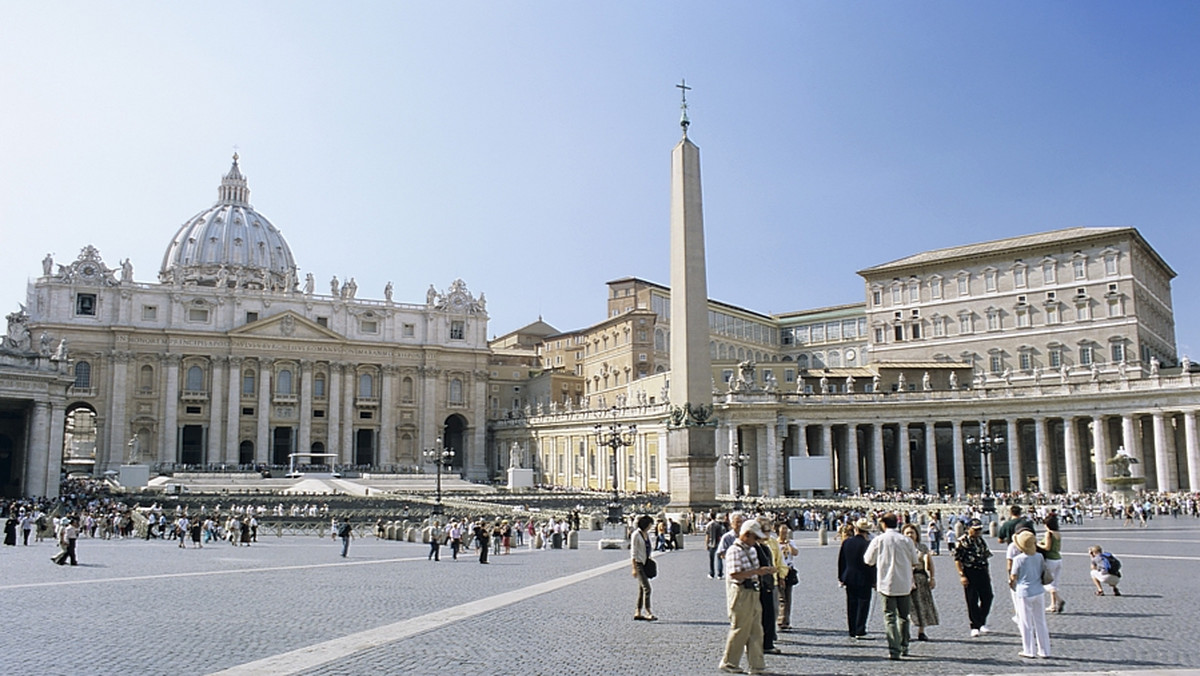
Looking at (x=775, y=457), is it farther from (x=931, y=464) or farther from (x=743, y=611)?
(x=743, y=611)

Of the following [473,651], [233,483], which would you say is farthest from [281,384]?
[473,651]

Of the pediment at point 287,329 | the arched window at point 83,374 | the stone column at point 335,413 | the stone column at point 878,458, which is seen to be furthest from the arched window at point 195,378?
the stone column at point 878,458

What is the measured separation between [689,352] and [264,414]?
58230 mm

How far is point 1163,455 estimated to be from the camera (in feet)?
141

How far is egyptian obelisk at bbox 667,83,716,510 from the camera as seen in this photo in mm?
24750

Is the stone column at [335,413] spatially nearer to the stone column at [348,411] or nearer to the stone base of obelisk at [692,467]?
the stone column at [348,411]

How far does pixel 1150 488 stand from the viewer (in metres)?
46.7

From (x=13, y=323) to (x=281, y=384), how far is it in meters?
36.5

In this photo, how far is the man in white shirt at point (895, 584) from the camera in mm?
8234

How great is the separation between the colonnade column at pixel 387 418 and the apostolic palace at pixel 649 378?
0.77 feet

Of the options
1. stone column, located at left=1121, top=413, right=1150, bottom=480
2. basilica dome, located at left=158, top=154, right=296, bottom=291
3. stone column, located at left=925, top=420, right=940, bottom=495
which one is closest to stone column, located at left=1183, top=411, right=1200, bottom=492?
stone column, located at left=1121, top=413, right=1150, bottom=480

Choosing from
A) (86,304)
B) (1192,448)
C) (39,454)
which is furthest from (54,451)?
(1192,448)

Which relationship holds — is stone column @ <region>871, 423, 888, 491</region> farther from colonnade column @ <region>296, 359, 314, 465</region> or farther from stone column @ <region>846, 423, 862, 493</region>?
colonnade column @ <region>296, 359, 314, 465</region>

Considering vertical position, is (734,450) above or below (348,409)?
below
